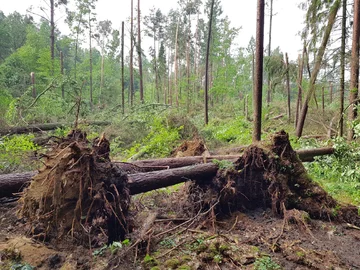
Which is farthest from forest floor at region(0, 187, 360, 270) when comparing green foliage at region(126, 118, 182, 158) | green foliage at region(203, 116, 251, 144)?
green foliage at region(203, 116, 251, 144)

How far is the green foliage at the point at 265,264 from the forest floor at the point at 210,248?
13 millimetres

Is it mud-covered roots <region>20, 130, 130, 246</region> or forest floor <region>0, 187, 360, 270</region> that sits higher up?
mud-covered roots <region>20, 130, 130, 246</region>

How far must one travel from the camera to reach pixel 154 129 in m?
11.0

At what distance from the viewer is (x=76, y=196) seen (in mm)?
3219

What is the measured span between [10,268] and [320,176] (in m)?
7.82

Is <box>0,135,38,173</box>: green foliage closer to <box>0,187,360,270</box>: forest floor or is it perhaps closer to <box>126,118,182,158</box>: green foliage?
<box>0,187,360,270</box>: forest floor

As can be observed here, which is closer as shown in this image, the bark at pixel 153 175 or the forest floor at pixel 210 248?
the forest floor at pixel 210 248

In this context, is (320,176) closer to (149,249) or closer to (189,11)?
(149,249)

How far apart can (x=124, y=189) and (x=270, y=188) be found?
9.60 ft

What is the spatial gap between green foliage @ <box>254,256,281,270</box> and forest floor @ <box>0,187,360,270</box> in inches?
0.5

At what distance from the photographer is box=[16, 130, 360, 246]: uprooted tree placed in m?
3.16

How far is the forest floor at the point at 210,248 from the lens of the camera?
3096 mm

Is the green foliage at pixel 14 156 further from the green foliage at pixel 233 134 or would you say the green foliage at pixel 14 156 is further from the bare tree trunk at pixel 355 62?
the bare tree trunk at pixel 355 62

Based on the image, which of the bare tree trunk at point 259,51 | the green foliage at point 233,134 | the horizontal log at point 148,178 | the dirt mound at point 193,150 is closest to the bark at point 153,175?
the horizontal log at point 148,178
